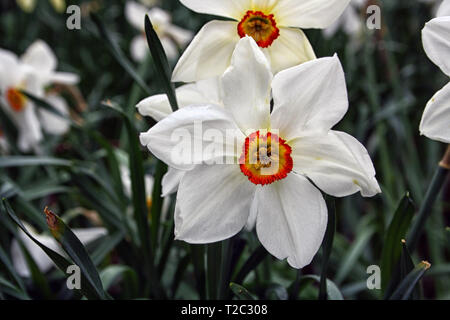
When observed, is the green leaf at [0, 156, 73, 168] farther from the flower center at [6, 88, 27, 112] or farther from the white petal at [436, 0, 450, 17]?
the white petal at [436, 0, 450, 17]

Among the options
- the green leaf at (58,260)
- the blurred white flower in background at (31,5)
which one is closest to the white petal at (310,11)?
the green leaf at (58,260)

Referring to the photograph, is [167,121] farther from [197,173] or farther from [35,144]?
[35,144]

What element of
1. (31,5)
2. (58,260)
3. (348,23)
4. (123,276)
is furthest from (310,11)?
(31,5)

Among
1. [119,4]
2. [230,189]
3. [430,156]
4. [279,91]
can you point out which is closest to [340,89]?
[279,91]

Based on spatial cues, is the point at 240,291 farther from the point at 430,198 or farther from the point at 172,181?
the point at 430,198

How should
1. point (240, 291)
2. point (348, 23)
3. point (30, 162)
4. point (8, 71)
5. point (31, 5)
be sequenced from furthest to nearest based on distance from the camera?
point (31, 5) < point (348, 23) < point (8, 71) < point (30, 162) < point (240, 291)

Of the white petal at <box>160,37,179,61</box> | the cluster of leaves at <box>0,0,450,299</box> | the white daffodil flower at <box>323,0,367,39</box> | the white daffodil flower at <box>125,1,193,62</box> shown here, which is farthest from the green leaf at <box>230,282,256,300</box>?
the white daffodil flower at <box>323,0,367,39</box>

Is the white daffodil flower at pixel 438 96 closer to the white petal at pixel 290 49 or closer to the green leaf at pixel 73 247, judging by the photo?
the white petal at pixel 290 49
